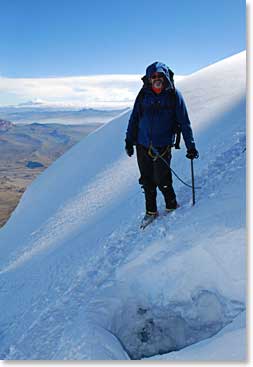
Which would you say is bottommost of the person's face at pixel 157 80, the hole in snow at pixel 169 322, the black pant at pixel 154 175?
the hole in snow at pixel 169 322

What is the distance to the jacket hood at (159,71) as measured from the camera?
17.9 ft

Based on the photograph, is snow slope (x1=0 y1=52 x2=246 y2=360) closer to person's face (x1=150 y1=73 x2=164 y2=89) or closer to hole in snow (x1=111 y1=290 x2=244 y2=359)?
hole in snow (x1=111 y1=290 x2=244 y2=359)

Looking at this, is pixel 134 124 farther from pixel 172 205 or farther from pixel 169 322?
pixel 169 322

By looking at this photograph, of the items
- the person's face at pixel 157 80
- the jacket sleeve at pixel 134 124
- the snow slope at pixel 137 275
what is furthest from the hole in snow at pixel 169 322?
the person's face at pixel 157 80

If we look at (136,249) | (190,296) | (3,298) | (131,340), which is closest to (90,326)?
(131,340)

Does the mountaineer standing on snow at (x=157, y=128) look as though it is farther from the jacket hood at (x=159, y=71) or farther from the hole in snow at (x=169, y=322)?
the hole in snow at (x=169, y=322)

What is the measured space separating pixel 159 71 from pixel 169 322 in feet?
10.7

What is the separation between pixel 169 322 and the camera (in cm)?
457

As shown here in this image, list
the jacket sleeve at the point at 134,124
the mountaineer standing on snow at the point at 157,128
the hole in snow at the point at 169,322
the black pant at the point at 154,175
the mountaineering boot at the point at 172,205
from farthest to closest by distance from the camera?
the mountaineering boot at the point at 172,205
the black pant at the point at 154,175
the jacket sleeve at the point at 134,124
the mountaineer standing on snow at the point at 157,128
the hole in snow at the point at 169,322

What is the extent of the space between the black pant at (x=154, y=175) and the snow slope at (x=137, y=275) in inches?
12.8

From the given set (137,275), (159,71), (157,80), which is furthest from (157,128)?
(137,275)

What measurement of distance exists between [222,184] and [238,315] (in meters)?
3.04

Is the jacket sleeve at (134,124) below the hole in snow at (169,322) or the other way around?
the other way around

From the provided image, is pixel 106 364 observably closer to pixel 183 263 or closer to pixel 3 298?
pixel 183 263
